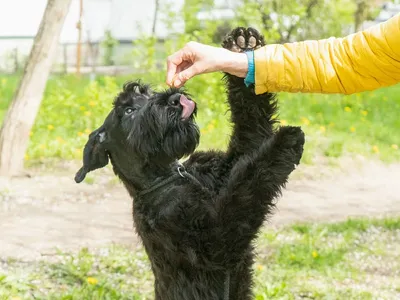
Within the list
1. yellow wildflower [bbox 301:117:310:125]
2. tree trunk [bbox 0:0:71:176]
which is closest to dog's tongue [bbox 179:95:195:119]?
tree trunk [bbox 0:0:71:176]

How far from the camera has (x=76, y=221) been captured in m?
6.03

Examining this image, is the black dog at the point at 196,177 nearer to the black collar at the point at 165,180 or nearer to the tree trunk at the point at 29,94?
the black collar at the point at 165,180

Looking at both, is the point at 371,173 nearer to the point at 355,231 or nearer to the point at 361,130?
the point at 361,130

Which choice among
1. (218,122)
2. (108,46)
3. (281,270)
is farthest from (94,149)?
(108,46)

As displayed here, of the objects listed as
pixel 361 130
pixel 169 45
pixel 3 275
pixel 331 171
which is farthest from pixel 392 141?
pixel 3 275

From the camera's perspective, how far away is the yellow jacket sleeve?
2768mm

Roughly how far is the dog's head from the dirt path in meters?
1.83

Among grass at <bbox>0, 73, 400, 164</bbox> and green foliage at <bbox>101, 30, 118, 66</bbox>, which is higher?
green foliage at <bbox>101, 30, 118, 66</bbox>

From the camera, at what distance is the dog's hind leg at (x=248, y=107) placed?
10.9ft

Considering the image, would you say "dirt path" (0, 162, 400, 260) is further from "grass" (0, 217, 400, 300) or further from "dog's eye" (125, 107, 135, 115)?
"dog's eye" (125, 107, 135, 115)

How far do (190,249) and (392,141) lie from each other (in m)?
6.86

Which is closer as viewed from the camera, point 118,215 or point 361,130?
point 118,215

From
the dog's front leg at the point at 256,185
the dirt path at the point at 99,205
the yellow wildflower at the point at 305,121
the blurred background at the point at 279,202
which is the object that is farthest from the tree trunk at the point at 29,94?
the dog's front leg at the point at 256,185

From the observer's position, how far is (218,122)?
8516mm
